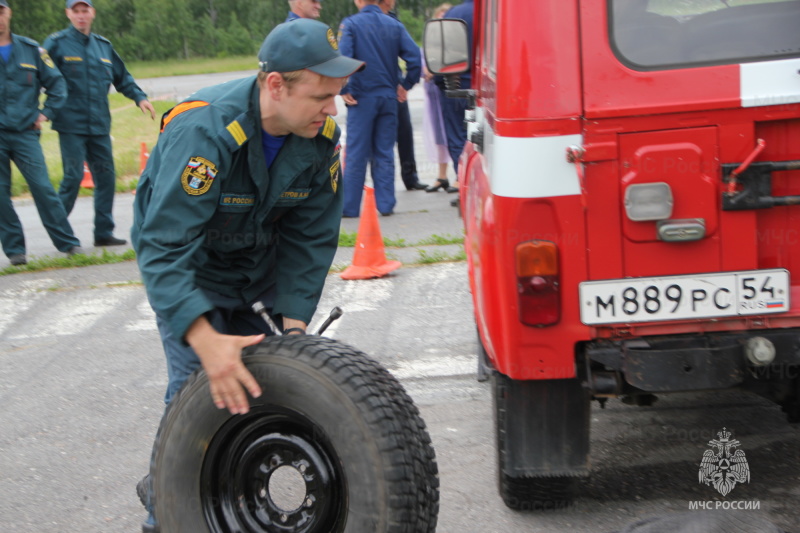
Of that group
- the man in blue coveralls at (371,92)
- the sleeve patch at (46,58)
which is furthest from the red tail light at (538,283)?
the sleeve patch at (46,58)

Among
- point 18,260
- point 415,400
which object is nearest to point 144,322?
point 18,260

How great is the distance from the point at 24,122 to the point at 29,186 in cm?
53

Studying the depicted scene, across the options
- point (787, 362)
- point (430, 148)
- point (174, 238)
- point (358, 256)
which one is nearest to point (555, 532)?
point (787, 362)

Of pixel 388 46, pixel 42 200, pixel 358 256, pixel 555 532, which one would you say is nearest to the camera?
pixel 555 532

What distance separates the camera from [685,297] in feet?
9.94

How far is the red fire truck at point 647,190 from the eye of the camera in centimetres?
296

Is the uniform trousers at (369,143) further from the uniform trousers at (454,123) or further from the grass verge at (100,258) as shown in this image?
the uniform trousers at (454,123)

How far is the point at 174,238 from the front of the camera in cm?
279

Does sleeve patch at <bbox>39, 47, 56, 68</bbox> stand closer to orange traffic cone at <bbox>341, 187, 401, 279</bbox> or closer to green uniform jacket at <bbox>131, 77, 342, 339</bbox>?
orange traffic cone at <bbox>341, 187, 401, 279</bbox>

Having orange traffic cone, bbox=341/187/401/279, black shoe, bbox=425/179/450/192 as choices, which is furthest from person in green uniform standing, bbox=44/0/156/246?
black shoe, bbox=425/179/450/192

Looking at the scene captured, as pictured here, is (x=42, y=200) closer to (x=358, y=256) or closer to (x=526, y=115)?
(x=358, y=256)

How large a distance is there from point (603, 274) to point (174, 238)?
130 cm

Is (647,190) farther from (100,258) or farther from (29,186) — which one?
(29,186)

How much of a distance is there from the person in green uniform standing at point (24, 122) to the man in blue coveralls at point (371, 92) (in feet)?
8.22
